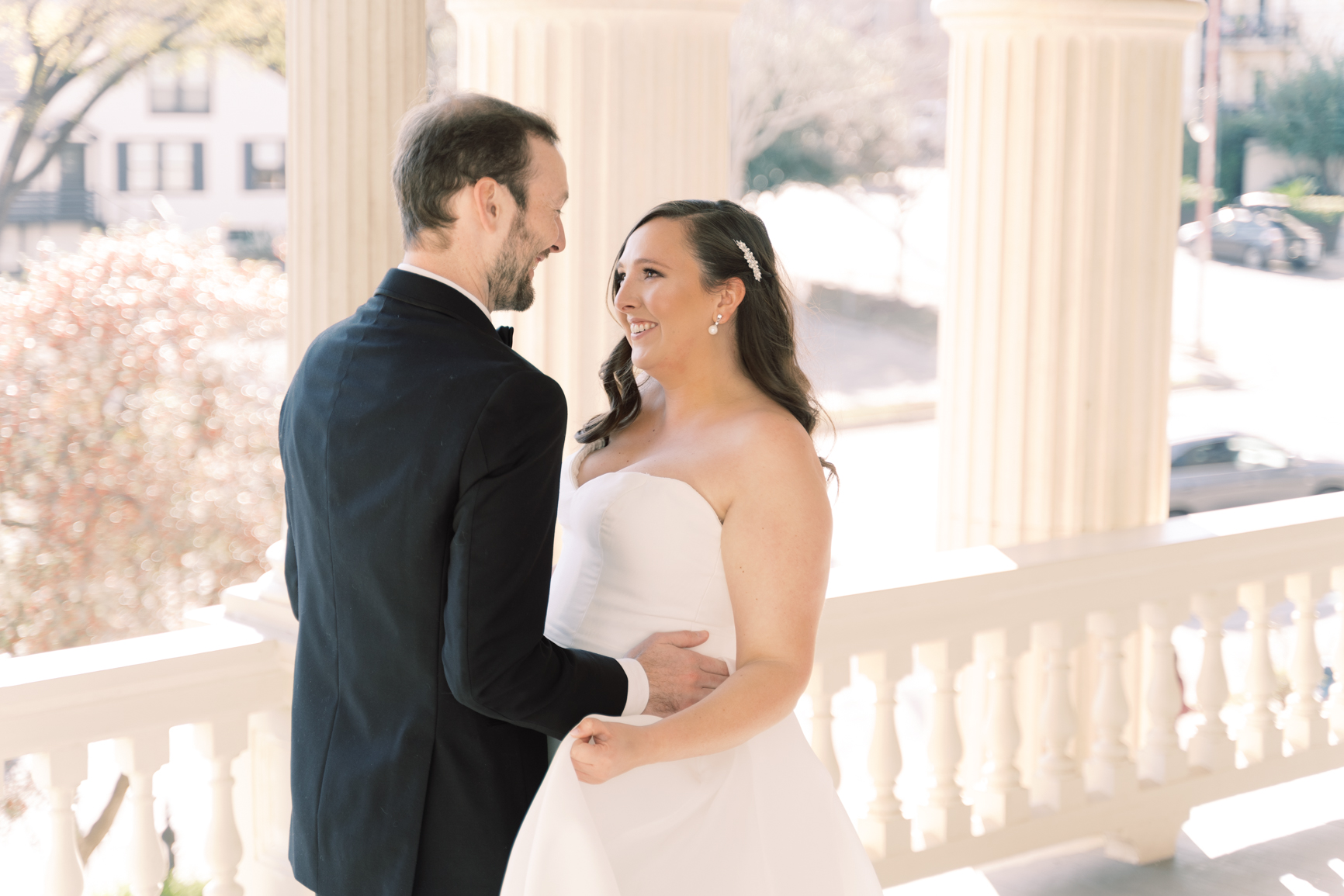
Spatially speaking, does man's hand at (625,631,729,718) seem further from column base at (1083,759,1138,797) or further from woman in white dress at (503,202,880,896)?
column base at (1083,759,1138,797)

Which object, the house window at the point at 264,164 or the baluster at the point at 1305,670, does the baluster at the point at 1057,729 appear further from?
the house window at the point at 264,164

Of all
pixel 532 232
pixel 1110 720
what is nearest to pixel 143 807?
pixel 532 232

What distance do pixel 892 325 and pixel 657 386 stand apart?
17815mm

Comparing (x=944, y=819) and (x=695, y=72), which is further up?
(x=695, y=72)

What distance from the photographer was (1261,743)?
3949 millimetres

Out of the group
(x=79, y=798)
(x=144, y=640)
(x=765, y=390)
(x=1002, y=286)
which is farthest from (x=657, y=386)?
(x=79, y=798)

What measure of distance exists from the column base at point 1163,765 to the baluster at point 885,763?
875 millimetres

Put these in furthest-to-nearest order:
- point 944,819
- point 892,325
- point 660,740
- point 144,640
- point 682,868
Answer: point 892,325
point 944,819
point 144,640
point 682,868
point 660,740

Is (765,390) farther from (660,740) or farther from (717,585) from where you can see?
(660,740)

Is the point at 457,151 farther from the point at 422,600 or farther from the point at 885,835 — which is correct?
the point at 885,835

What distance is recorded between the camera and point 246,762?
9.66 ft

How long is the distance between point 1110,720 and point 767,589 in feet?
6.58

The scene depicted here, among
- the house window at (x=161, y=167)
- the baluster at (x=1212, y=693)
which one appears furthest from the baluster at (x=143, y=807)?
the house window at (x=161, y=167)

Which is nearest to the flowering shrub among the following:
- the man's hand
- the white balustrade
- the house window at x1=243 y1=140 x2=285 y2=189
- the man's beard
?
the house window at x1=243 y1=140 x2=285 y2=189
